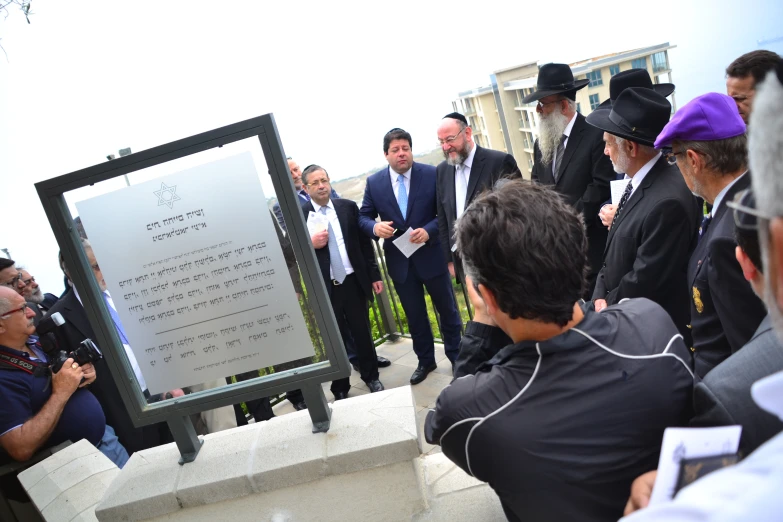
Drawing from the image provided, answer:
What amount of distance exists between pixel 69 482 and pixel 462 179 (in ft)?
10.6

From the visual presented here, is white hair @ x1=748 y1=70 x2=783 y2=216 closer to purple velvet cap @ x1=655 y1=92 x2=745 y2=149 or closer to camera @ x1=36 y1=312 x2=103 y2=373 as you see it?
purple velvet cap @ x1=655 y1=92 x2=745 y2=149

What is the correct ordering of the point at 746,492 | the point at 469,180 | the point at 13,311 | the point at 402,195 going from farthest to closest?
1. the point at 402,195
2. the point at 469,180
3. the point at 13,311
4. the point at 746,492

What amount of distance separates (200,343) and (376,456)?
850 mm

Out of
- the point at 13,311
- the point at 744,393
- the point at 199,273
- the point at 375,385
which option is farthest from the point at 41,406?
the point at 744,393

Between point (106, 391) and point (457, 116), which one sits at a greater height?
point (457, 116)

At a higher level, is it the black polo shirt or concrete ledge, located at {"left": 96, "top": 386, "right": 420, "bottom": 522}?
the black polo shirt

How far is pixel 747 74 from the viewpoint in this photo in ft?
10.2

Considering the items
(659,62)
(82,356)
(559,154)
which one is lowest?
(82,356)

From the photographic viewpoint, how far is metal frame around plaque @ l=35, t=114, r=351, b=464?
180 centimetres

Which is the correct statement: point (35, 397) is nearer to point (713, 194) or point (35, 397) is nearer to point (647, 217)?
point (647, 217)

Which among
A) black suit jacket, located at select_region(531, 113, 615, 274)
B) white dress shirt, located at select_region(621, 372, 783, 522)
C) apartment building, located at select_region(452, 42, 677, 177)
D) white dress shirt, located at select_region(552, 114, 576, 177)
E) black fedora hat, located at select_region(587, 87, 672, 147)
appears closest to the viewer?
white dress shirt, located at select_region(621, 372, 783, 522)

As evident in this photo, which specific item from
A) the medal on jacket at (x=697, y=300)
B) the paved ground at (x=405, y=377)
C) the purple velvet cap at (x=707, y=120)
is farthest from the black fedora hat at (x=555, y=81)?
the paved ground at (x=405, y=377)

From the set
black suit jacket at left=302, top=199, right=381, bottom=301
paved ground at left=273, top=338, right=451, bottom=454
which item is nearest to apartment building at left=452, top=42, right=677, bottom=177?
black suit jacket at left=302, top=199, right=381, bottom=301

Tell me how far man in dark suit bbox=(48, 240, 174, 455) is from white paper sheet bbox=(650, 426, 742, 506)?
10.1 ft
